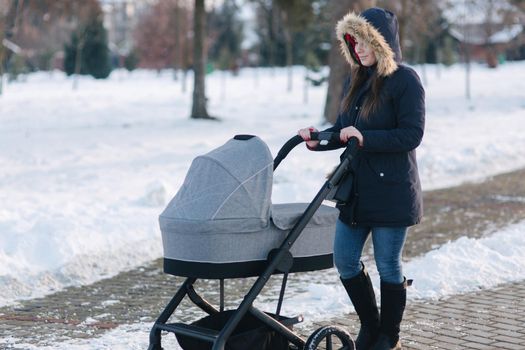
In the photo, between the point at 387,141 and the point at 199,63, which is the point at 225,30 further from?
the point at 387,141

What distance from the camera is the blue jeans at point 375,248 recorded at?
4852 mm

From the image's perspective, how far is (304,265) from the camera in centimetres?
467

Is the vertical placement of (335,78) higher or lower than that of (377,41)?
lower

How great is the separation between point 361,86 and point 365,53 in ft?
0.68

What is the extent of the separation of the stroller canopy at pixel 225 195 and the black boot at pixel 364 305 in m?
0.81

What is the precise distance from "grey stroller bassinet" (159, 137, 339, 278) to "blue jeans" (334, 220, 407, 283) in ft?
1.46

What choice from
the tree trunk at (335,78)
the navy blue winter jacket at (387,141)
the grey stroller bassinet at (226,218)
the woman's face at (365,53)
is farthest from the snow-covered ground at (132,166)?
the grey stroller bassinet at (226,218)

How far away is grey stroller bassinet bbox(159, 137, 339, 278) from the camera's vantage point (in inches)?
170

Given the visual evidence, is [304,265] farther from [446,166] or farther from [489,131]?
[489,131]

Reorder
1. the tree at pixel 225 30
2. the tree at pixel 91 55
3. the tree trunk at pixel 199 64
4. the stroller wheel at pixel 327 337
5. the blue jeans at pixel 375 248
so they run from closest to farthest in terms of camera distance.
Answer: the stroller wheel at pixel 327 337
the blue jeans at pixel 375 248
the tree trunk at pixel 199 64
the tree at pixel 91 55
the tree at pixel 225 30

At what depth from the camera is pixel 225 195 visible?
4.35m

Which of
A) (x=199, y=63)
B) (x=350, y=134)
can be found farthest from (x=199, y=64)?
(x=350, y=134)

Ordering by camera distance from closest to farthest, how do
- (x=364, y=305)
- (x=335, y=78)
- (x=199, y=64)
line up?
(x=364, y=305)
(x=335, y=78)
(x=199, y=64)

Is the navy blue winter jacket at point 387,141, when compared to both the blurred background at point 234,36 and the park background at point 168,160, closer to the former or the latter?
the park background at point 168,160
